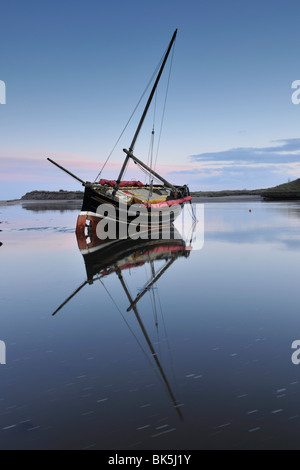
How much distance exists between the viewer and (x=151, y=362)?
290 inches

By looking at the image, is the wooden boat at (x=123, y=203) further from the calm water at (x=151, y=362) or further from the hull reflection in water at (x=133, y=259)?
the calm water at (x=151, y=362)

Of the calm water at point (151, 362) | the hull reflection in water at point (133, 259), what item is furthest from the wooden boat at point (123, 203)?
the calm water at point (151, 362)

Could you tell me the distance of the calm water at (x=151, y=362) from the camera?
5.08 m

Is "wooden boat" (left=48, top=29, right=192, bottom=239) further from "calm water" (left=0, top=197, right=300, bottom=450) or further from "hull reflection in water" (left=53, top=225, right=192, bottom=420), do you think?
"calm water" (left=0, top=197, right=300, bottom=450)

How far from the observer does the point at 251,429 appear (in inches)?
199

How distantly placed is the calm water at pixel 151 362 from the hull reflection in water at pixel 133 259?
136 mm

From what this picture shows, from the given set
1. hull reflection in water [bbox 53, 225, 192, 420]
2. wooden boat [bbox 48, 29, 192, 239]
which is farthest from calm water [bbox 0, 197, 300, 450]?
wooden boat [bbox 48, 29, 192, 239]

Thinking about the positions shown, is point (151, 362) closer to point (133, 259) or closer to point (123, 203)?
point (133, 259)

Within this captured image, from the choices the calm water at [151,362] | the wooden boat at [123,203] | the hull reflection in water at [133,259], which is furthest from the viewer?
the wooden boat at [123,203]

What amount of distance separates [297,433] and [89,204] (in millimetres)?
Answer: 29005

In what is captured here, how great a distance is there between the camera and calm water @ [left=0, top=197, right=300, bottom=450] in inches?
200

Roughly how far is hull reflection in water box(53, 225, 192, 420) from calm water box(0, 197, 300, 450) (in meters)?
0.14
